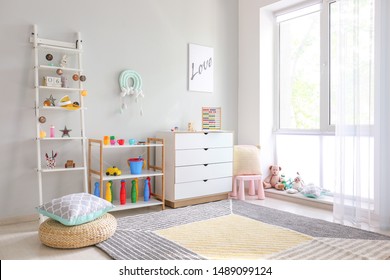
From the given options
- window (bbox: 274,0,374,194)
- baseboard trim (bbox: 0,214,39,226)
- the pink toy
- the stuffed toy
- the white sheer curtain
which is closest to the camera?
the white sheer curtain

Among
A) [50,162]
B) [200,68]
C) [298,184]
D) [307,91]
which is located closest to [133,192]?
[50,162]

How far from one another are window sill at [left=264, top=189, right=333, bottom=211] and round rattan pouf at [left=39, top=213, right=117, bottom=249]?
2156 mm

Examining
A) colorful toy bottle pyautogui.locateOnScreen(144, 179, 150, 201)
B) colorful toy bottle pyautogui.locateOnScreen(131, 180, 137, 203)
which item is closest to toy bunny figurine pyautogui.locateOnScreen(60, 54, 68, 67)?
colorful toy bottle pyautogui.locateOnScreen(131, 180, 137, 203)

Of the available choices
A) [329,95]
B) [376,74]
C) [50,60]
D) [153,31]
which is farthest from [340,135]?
[50,60]

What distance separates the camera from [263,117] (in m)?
4.19

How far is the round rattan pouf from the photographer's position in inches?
86.9

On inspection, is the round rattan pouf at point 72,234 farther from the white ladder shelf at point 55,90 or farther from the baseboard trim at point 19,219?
the baseboard trim at point 19,219

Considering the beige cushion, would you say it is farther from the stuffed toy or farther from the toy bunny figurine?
the toy bunny figurine

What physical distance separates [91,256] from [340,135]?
220 centimetres

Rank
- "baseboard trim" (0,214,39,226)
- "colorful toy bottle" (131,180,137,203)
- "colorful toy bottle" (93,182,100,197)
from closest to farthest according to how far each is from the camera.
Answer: "baseboard trim" (0,214,39,226) < "colorful toy bottle" (93,182,100,197) < "colorful toy bottle" (131,180,137,203)

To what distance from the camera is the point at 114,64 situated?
11.1 feet

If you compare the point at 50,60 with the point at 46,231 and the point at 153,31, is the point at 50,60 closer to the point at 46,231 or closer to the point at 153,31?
the point at 153,31

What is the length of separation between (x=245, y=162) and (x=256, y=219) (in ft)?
3.25

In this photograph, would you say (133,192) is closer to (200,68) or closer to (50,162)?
(50,162)
